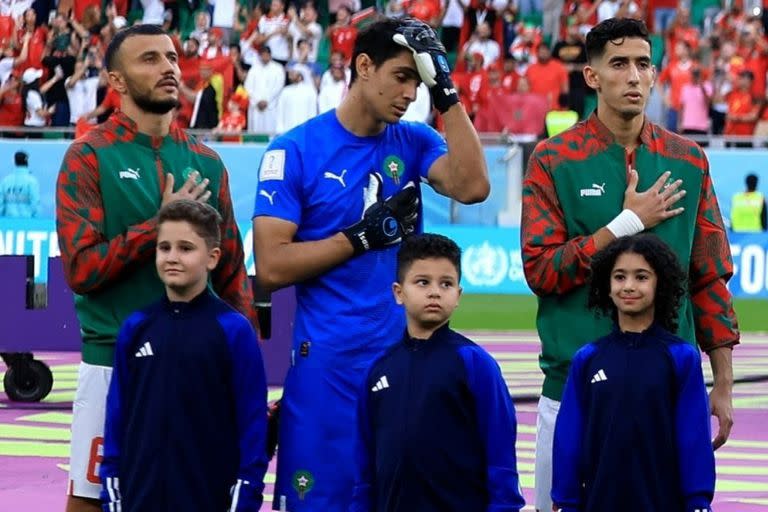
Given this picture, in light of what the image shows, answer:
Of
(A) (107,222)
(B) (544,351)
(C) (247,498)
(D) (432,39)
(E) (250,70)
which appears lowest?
(C) (247,498)

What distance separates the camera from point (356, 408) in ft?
18.8

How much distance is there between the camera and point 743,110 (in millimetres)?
26047

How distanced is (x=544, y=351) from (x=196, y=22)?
960 inches

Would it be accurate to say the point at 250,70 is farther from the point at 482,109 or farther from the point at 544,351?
the point at 544,351

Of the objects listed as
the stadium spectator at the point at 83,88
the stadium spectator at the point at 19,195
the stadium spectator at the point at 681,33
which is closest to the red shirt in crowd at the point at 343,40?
the stadium spectator at the point at 83,88

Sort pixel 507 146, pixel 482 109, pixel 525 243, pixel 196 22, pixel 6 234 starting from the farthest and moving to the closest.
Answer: pixel 196 22 → pixel 482 109 → pixel 507 146 → pixel 6 234 → pixel 525 243

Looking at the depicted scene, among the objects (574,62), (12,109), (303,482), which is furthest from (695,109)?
(303,482)

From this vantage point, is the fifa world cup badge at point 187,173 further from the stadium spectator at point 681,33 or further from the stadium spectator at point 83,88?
the stadium spectator at point 681,33

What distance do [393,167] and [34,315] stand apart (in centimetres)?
790

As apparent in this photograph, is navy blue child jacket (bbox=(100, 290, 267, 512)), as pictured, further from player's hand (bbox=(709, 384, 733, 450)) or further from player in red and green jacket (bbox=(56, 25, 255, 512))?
player's hand (bbox=(709, 384, 733, 450))

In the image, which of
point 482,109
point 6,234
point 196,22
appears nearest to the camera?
point 6,234

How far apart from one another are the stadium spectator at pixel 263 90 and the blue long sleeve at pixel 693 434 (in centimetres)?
2079

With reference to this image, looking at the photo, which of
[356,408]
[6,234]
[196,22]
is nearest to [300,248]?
[356,408]

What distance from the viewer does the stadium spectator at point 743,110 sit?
1025 inches
